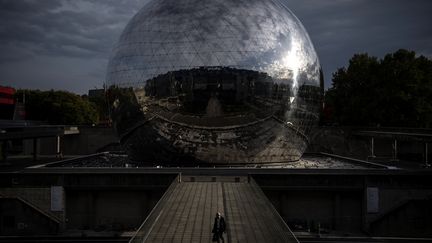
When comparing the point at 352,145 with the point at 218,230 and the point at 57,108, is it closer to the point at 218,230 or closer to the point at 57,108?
the point at 218,230

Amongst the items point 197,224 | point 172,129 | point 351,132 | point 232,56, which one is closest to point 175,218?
point 197,224

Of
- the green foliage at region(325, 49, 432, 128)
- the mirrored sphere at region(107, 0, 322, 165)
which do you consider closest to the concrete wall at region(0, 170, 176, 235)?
the mirrored sphere at region(107, 0, 322, 165)

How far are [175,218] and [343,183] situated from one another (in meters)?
7.44

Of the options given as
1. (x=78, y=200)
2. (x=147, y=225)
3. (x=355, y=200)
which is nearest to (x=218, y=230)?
(x=147, y=225)

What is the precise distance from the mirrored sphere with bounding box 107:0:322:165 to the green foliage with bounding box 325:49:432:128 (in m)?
20.2

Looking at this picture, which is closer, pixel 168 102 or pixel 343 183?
pixel 343 183

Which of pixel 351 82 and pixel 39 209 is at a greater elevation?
pixel 351 82

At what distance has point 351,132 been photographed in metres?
34.4

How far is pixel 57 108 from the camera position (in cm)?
5703

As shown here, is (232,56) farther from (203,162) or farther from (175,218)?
(175,218)

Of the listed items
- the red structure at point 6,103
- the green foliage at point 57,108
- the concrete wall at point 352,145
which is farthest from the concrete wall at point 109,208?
the red structure at point 6,103

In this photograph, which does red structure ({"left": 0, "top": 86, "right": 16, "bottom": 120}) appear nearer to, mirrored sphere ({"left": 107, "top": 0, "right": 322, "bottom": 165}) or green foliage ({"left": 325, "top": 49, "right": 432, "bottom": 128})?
green foliage ({"left": 325, "top": 49, "right": 432, "bottom": 128})

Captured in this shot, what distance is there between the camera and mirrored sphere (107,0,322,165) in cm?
1681

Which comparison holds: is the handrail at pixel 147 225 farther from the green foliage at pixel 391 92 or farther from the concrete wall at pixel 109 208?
the green foliage at pixel 391 92
